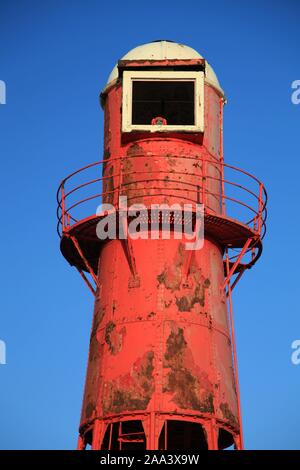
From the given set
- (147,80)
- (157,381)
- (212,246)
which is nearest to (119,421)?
(157,381)

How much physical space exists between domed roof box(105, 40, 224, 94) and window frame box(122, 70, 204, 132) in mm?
1019

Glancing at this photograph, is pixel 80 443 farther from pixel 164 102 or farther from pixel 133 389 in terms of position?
pixel 164 102

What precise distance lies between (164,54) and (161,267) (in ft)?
22.7

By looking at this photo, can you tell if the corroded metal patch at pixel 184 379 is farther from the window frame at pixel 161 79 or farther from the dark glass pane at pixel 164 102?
the dark glass pane at pixel 164 102

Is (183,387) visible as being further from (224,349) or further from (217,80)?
(217,80)

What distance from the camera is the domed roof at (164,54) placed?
3134 centimetres

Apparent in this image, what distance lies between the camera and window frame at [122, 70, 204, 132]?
29.8 metres

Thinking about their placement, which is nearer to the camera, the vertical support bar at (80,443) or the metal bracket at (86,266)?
the vertical support bar at (80,443)

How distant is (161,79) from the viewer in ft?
99.2

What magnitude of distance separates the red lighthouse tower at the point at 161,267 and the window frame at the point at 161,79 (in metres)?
0.03

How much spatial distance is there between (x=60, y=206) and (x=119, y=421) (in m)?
6.47

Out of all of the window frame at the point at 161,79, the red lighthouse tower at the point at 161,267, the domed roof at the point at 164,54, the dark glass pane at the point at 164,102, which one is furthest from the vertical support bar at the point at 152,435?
the domed roof at the point at 164,54

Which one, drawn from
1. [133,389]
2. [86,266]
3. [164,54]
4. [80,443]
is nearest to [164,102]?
[164,54]

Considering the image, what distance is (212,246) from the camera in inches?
1157
